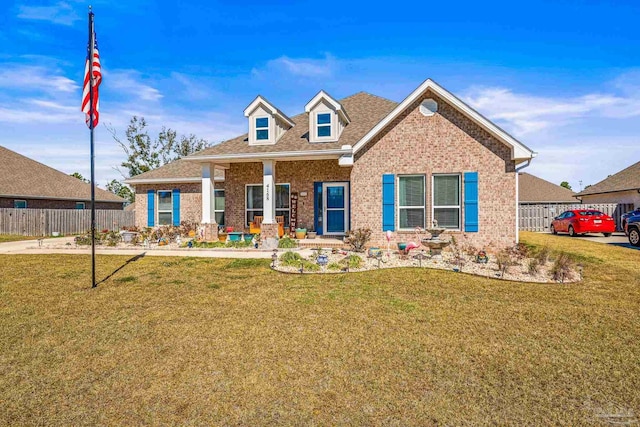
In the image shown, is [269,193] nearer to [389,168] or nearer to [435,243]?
[389,168]

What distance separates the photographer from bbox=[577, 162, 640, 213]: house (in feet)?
71.6

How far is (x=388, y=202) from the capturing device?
42.1 ft

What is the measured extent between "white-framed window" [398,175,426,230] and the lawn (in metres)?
5.04

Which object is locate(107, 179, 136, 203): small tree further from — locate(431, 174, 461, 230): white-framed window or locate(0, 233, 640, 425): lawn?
locate(431, 174, 461, 230): white-framed window

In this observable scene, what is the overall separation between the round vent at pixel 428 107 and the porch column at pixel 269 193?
631 cm

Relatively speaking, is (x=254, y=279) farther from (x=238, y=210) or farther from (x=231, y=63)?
(x=231, y=63)

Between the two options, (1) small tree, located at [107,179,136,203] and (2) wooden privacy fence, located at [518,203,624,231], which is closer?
(2) wooden privacy fence, located at [518,203,624,231]

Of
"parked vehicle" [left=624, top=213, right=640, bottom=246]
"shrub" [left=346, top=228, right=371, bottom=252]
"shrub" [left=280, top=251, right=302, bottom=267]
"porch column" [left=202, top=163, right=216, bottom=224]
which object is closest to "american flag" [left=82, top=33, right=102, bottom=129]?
"shrub" [left=280, top=251, right=302, bottom=267]

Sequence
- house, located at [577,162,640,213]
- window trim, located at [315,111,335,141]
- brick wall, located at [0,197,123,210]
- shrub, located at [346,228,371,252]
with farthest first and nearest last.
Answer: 1. brick wall, located at [0,197,123,210]
2. house, located at [577,162,640,213]
3. window trim, located at [315,111,335,141]
4. shrub, located at [346,228,371,252]

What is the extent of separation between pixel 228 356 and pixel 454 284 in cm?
523

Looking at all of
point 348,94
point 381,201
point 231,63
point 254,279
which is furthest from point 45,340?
→ point 348,94

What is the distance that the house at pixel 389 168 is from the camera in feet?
39.9

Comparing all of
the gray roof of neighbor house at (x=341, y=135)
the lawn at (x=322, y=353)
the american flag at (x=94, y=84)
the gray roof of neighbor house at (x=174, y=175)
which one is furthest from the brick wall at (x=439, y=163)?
the gray roof of neighbor house at (x=174, y=175)

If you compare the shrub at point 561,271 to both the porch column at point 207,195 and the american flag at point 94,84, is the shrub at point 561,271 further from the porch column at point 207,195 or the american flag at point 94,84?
the porch column at point 207,195
